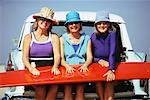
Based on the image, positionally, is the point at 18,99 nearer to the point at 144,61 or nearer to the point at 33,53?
the point at 33,53

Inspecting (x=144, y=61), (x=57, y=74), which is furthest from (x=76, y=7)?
(x=57, y=74)

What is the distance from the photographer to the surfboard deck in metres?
3.77

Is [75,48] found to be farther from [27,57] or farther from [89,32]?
[89,32]

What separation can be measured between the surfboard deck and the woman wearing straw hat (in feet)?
0.26

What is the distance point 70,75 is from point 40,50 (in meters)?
0.44

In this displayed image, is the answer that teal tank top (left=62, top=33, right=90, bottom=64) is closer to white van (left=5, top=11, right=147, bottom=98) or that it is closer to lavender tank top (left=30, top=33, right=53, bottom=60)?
Result: lavender tank top (left=30, top=33, right=53, bottom=60)

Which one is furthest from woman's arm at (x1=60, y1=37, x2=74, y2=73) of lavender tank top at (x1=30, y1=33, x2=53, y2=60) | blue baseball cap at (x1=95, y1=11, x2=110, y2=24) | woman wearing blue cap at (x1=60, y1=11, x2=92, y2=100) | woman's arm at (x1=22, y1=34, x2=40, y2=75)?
blue baseball cap at (x1=95, y1=11, x2=110, y2=24)

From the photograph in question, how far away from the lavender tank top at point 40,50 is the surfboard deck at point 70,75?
13 centimetres

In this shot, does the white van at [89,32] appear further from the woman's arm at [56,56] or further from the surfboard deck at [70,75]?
the woman's arm at [56,56]

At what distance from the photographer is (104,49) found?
409 centimetres

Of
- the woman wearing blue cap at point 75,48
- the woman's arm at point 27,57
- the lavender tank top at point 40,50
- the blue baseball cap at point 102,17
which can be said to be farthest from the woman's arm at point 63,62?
the blue baseball cap at point 102,17

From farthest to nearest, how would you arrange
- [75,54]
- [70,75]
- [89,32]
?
[89,32]
[75,54]
[70,75]

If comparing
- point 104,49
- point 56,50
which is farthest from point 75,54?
point 104,49

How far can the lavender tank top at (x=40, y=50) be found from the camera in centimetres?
401
